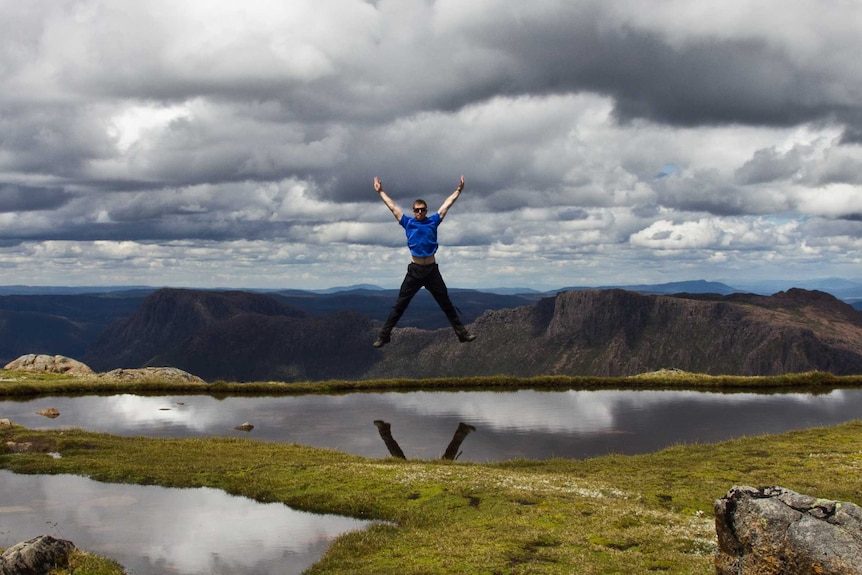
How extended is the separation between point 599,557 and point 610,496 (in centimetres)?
1012

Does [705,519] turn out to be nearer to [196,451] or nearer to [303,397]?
[196,451]

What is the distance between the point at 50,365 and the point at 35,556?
79230 mm

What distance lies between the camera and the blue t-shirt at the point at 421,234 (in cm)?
2681

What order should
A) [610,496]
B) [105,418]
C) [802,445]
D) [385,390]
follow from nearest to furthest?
[610,496] → [802,445] → [105,418] → [385,390]

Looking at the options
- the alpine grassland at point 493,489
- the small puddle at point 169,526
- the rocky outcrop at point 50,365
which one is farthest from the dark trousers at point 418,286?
A: the rocky outcrop at point 50,365

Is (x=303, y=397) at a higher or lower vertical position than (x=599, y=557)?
lower

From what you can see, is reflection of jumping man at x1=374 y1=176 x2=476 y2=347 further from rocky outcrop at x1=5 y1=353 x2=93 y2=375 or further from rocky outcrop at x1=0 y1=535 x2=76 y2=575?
rocky outcrop at x1=5 y1=353 x2=93 y2=375

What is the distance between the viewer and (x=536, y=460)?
135ft

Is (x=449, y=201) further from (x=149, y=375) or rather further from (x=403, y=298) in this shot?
(x=149, y=375)

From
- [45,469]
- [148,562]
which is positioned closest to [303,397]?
[45,469]

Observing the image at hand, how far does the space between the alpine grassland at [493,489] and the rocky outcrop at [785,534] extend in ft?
8.61

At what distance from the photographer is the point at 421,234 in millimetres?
26938

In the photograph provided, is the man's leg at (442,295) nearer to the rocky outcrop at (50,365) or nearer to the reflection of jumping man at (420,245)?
the reflection of jumping man at (420,245)

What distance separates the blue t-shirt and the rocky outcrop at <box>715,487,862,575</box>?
14069mm
